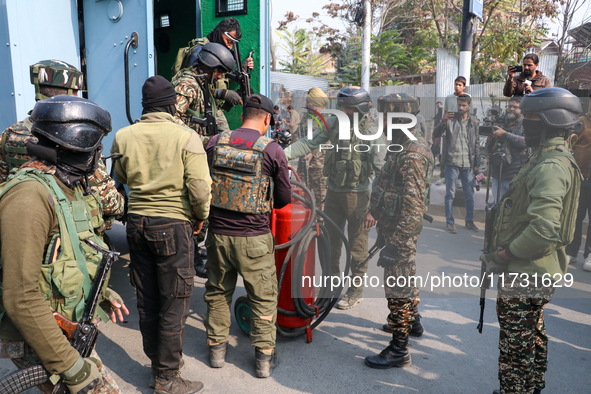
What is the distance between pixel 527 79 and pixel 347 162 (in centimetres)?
262

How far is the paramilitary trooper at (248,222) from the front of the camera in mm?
2883

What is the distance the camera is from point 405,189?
9.87ft

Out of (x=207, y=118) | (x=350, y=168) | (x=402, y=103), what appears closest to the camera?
(x=402, y=103)

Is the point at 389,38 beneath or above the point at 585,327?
above

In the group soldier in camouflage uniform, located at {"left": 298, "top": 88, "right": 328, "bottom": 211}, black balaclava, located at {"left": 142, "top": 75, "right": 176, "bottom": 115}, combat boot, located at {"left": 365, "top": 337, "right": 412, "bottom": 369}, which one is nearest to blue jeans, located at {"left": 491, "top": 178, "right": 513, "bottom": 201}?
combat boot, located at {"left": 365, "top": 337, "right": 412, "bottom": 369}

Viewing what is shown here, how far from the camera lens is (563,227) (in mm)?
2342

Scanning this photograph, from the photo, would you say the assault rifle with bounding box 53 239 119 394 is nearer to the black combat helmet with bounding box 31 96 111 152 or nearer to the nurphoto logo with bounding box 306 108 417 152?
the black combat helmet with bounding box 31 96 111 152

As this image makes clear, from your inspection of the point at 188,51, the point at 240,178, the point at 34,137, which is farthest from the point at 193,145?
the point at 188,51

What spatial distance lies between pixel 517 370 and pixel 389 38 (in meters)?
16.7

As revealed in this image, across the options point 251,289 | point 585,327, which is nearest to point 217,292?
point 251,289

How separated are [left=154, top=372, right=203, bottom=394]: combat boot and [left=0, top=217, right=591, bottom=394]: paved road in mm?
107

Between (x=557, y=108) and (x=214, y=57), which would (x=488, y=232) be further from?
(x=214, y=57)

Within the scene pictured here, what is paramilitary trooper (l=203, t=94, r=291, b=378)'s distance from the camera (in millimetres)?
2883

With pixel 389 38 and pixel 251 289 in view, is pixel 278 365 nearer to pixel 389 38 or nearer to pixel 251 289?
pixel 251 289
